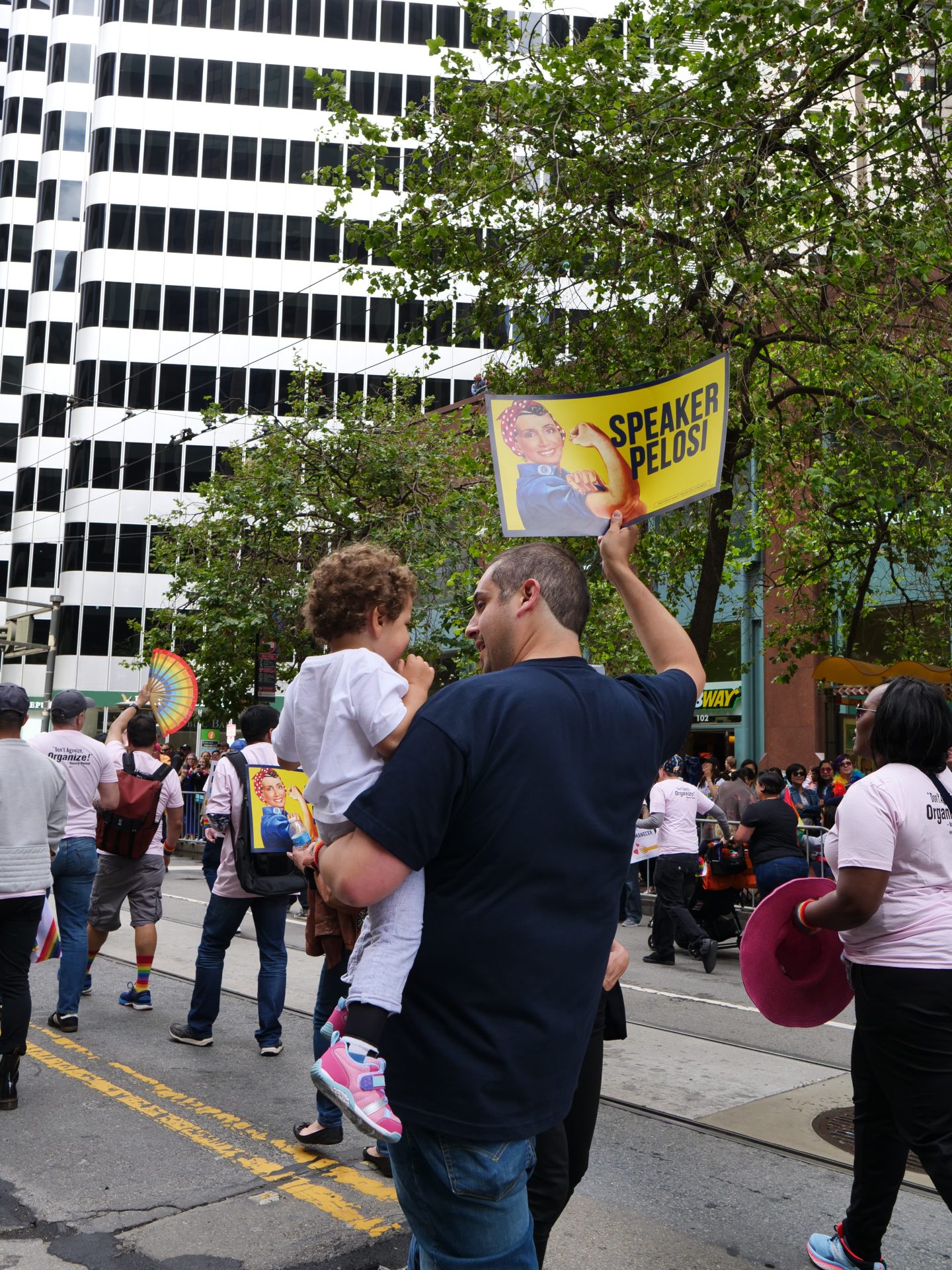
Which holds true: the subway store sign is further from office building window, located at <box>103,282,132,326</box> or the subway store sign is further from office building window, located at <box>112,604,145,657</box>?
office building window, located at <box>103,282,132,326</box>

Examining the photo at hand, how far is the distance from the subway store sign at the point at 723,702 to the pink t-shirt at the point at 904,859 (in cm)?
2244

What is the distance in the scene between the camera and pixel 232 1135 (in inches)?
200

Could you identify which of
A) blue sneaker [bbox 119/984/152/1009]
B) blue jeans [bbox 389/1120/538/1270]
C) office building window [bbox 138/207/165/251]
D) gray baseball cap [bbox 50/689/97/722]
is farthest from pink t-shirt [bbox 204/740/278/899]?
office building window [bbox 138/207/165/251]

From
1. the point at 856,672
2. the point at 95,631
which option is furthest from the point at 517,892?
the point at 95,631

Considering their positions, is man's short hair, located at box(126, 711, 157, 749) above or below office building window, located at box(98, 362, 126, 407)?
below

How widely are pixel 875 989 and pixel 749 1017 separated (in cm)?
521

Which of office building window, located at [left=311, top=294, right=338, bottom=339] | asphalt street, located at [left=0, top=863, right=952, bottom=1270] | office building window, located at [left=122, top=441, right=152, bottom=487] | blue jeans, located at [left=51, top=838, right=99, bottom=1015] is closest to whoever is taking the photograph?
asphalt street, located at [left=0, top=863, right=952, bottom=1270]

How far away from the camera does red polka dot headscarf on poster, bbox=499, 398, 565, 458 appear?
12.4 ft

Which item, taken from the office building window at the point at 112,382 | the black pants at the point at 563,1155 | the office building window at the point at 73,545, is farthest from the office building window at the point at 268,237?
the black pants at the point at 563,1155

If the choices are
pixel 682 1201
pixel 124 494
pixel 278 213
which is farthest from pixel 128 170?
pixel 682 1201

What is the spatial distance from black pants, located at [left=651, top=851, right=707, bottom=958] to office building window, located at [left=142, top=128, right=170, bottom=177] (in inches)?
1496

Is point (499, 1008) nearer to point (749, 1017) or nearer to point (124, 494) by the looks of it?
point (749, 1017)

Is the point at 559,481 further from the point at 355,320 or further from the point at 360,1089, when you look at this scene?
the point at 355,320

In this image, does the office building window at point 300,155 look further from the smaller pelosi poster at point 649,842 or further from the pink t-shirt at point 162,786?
the pink t-shirt at point 162,786
